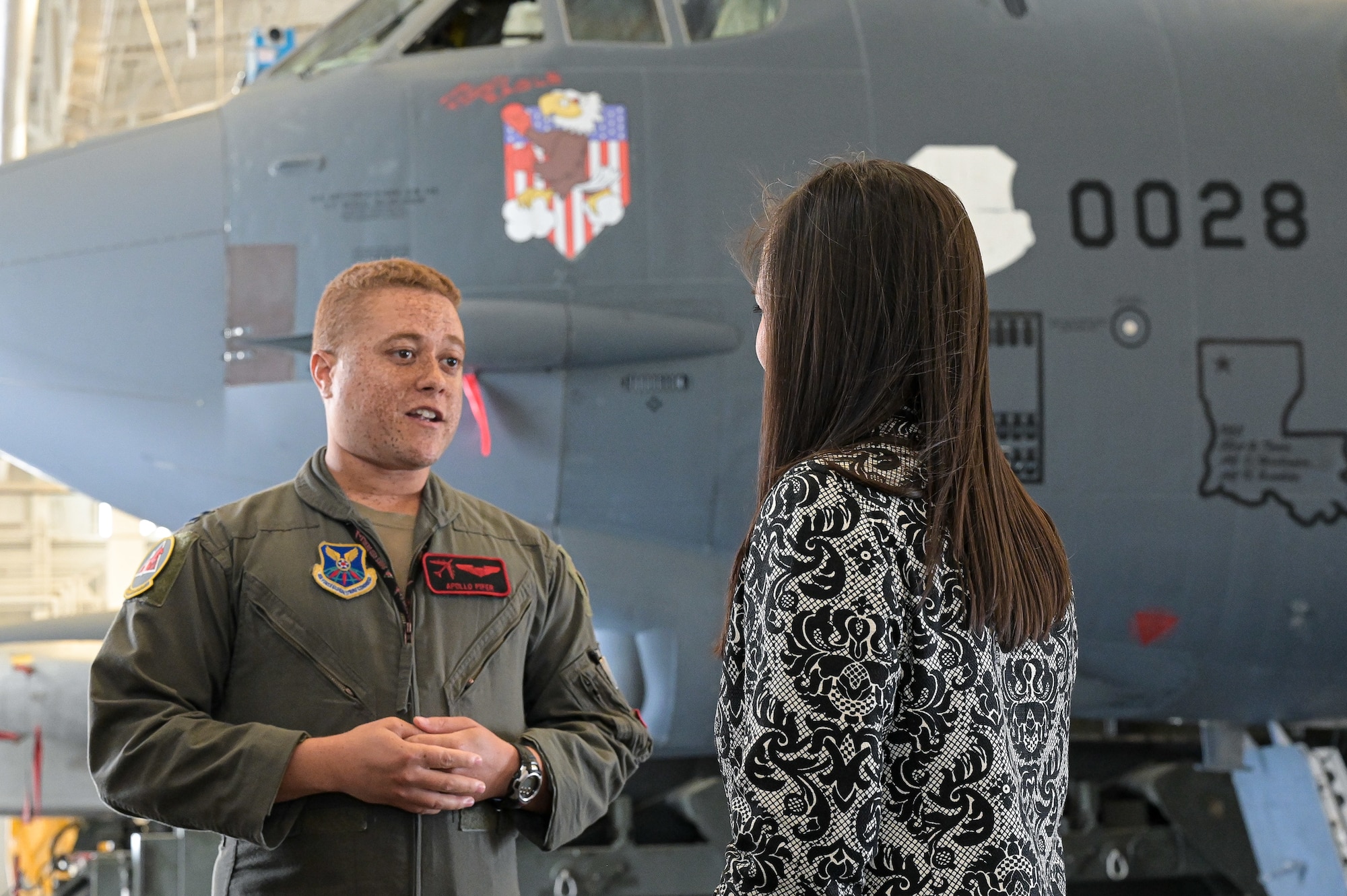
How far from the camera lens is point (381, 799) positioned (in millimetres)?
1791

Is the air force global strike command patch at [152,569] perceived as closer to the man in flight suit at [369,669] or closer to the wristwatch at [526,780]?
the man in flight suit at [369,669]

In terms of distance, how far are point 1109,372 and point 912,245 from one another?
9.78ft

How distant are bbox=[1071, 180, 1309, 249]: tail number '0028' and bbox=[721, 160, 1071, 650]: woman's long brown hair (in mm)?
2952

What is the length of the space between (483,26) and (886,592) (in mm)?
3517

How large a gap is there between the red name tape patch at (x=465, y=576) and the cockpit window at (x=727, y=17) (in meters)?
2.66

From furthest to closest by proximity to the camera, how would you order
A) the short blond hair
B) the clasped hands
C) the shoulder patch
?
the short blond hair
the shoulder patch
the clasped hands

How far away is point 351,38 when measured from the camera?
4402 mm

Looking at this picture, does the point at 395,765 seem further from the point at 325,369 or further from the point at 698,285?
the point at 698,285

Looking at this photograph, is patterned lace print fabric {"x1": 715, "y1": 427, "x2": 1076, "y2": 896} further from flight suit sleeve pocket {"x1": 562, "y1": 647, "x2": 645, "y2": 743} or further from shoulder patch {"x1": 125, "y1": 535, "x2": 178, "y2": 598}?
shoulder patch {"x1": 125, "y1": 535, "x2": 178, "y2": 598}

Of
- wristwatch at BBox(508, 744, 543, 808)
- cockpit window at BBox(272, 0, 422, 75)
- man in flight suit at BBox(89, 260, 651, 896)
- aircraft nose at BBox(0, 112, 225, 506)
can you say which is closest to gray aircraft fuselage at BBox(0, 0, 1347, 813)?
aircraft nose at BBox(0, 112, 225, 506)

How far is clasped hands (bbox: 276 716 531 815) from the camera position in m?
1.76

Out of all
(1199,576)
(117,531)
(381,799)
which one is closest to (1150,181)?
(1199,576)

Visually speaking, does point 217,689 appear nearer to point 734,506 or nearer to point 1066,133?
point 734,506

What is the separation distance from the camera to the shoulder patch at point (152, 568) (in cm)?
188
